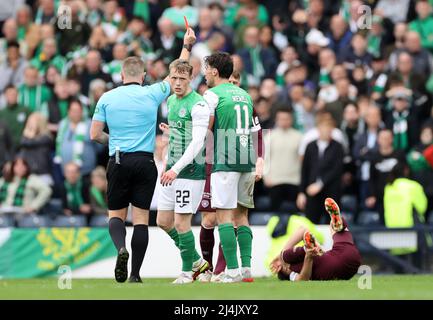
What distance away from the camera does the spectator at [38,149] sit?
21.2 meters

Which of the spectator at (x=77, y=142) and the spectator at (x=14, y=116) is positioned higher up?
the spectator at (x=14, y=116)

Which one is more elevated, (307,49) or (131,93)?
(307,49)

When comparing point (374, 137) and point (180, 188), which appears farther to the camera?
point (374, 137)

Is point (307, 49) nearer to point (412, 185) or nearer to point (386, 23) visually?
point (386, 23)

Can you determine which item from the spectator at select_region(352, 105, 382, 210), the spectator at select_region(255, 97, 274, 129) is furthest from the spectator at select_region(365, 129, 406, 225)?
the spectator at select_region(255, 97, 274, 129)

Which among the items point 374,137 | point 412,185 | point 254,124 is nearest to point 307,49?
point 374,137

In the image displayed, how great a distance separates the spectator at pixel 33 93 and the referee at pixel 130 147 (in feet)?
28.9

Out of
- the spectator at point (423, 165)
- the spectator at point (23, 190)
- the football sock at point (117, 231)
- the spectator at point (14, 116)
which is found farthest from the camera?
the spectator at point (14, 116)

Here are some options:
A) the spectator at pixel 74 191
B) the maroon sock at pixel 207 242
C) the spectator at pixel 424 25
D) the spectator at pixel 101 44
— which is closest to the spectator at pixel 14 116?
the spectator at pixel 74 191

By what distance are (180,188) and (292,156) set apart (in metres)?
6.41

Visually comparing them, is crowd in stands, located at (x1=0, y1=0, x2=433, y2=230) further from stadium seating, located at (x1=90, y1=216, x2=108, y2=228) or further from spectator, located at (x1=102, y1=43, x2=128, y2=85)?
stadium seating, located at (x1=90, y1=216, x2=108, y2=228)

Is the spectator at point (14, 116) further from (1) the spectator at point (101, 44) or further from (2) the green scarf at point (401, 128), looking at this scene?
(2) the green scarf at point (401, 128)

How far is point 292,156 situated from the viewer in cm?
2006

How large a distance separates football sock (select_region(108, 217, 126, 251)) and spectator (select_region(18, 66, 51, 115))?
8.94 metres
